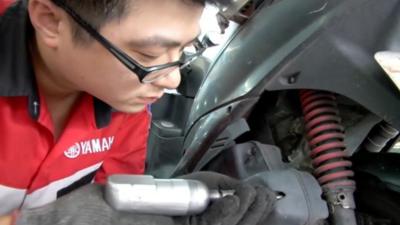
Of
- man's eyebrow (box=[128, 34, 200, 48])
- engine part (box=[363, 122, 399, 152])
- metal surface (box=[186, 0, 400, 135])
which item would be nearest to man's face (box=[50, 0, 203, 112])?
man's eyebrow (box=[128, 34, 200, 48])

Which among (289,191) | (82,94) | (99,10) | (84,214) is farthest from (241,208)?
(82,94)

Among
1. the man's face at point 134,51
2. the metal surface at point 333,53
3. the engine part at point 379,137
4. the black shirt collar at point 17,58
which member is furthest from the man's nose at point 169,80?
the engine part at point 379,137

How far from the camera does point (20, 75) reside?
2.61ft

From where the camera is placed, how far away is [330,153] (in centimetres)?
78

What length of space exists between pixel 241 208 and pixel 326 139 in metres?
0.21

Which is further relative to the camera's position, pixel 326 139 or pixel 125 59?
pixel 326 139

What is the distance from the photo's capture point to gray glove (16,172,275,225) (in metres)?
0.58

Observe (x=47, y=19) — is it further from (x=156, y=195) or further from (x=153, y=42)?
(x=156, y=195)

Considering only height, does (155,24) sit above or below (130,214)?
above

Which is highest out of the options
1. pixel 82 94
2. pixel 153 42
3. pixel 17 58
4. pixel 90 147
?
pixel 153 42

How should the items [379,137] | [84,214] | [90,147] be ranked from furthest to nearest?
[90,147]
[379,137]
[84,214]

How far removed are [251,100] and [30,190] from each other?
0.44m

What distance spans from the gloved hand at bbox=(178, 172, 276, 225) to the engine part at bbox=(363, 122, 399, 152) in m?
0.25

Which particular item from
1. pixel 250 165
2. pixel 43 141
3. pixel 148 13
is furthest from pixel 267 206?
pixel 43 141
